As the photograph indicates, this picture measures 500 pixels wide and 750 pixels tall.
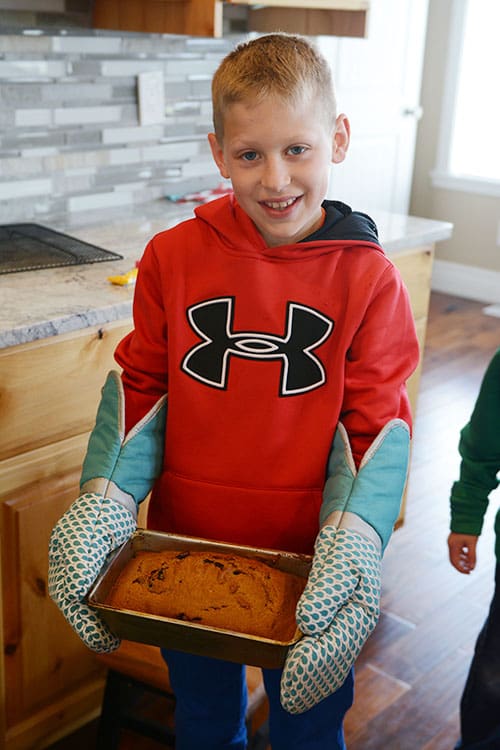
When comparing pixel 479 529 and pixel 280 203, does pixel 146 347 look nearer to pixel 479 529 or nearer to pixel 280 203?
pixel 280 203

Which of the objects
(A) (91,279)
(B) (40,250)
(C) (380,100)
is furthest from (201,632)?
(C) (380,100)

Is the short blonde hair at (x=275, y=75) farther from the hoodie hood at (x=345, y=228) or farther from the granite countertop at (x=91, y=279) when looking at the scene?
the granite countertop at (x=91, y=279)

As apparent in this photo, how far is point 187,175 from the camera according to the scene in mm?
2447

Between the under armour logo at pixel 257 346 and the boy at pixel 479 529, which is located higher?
the under armour logo at pixel 257 346

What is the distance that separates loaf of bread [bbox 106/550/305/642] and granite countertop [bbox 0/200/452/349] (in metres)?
0.53

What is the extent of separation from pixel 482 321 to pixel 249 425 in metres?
3.82

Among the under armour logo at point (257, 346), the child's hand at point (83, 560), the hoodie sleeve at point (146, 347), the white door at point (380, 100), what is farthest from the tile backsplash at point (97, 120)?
the white door at point (380, 100)

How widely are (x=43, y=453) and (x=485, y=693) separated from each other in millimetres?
846

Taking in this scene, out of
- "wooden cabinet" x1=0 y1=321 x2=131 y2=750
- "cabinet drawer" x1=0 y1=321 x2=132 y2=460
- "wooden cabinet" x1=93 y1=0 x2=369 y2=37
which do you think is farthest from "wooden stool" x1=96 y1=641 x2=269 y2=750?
"wooden cabinet" x1=93 y1=0 x2=369 y2=37

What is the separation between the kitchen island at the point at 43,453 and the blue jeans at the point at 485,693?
0.78m

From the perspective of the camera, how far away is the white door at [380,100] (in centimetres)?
397

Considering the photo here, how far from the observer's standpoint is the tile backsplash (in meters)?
2.01

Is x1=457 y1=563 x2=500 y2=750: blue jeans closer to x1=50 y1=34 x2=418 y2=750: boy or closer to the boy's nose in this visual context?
x1=50 y1=34 x2=418 y2=750: boy

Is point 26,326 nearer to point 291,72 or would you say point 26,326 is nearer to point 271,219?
point 271,219
